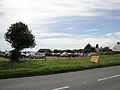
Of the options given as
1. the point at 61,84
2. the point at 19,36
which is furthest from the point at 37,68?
the point at 19,36

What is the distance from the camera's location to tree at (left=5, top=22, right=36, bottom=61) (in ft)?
125

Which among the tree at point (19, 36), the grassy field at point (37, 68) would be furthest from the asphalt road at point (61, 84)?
the tree at point (19, 36)

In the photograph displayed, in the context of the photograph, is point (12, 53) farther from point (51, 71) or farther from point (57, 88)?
point (57, 88)

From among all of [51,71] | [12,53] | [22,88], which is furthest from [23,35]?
[22,88]

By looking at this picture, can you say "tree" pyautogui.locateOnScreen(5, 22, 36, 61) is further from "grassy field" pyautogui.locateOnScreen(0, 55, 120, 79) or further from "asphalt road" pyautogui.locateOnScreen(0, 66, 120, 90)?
"asphalt road" pyautogui.locateOnScreen(0, 66, 120, 90)

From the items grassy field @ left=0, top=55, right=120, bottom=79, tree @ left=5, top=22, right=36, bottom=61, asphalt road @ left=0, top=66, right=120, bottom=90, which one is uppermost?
tree @ left=5, top=22, right=36, bottom=61

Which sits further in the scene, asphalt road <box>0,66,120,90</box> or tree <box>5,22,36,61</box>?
tree <box>5,22,36,61</box>

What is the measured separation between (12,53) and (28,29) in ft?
24.2

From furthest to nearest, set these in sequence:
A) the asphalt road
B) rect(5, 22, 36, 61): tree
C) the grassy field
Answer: rect(5, 22, 36, 61): tree < the grassy field < the asphalt road

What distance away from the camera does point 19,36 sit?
37.9 m

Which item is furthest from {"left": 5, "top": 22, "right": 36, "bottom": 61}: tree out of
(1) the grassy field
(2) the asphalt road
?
(2) the asphalt road

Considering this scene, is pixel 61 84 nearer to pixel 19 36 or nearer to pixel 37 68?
pixel 37 68

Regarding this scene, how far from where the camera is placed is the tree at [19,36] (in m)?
38.0

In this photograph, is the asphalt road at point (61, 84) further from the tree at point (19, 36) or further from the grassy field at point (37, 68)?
the tree at point (19, 36)
